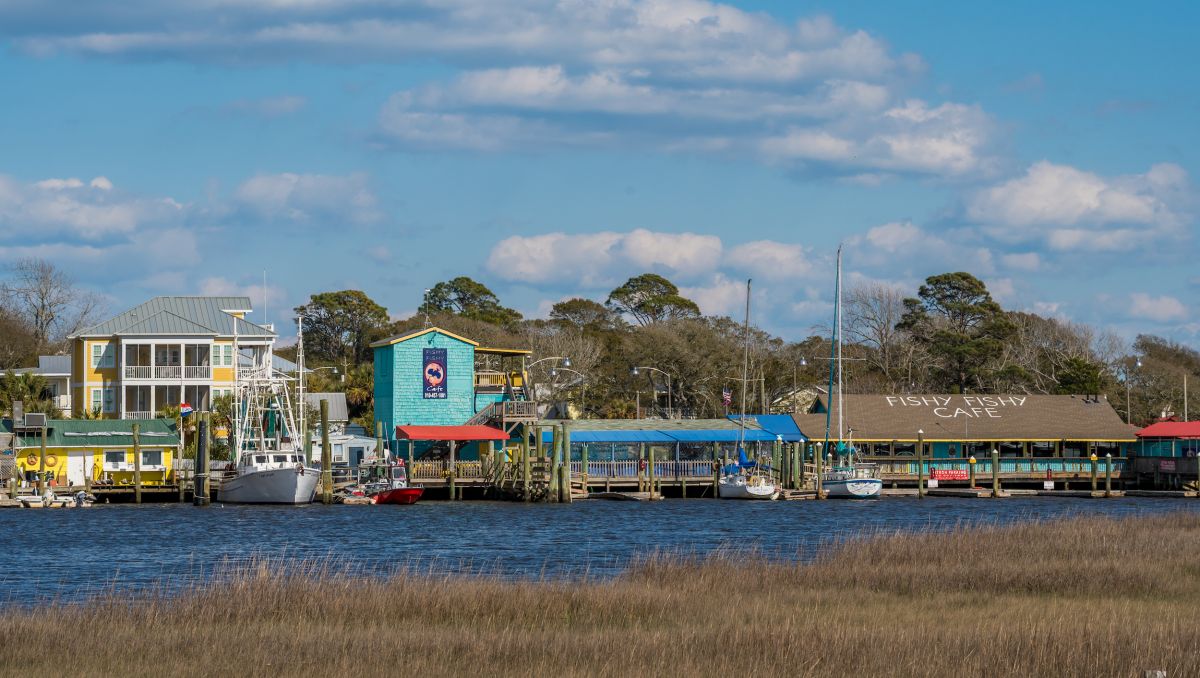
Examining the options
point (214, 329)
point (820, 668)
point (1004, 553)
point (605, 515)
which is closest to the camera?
point (820, 668)

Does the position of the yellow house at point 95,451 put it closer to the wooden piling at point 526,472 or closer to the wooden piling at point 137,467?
the wooden piling at point 137,467

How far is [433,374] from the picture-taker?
269 ft

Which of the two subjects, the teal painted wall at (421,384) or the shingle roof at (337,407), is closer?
the teal painted wall at (421,384)

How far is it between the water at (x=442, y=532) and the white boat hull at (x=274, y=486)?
2.52 feet

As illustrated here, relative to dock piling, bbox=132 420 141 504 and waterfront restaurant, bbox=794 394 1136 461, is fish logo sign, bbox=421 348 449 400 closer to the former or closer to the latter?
dock piling, bbox=132 420 141 504

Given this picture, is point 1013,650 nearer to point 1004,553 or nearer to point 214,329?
point 1004,553

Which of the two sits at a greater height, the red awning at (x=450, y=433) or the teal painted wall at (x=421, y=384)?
the teal painted wall at (x=421, y=384)

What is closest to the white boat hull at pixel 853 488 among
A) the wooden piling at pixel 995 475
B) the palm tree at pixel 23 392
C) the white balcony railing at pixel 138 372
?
the wooden piling at pixel 995 475

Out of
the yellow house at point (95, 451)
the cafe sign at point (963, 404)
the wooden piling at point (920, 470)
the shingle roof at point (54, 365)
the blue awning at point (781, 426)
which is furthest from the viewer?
the shingle roof at point (54, 365)

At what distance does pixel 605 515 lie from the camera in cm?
6147

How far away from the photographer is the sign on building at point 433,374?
82.1m

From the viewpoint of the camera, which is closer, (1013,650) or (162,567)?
(1013,650)

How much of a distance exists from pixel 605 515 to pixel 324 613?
36.7 meters

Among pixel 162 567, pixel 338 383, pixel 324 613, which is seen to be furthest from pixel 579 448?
pixel 324 613
